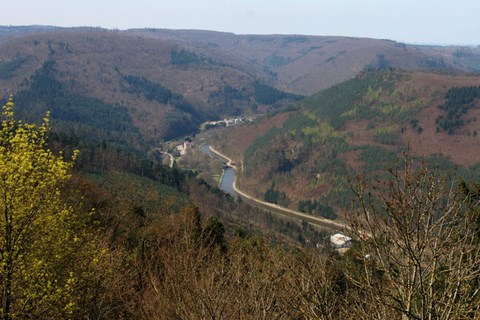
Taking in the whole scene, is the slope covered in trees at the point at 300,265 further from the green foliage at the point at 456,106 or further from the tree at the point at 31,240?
the green foliage at the point at 456,106

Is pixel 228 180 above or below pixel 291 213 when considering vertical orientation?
below

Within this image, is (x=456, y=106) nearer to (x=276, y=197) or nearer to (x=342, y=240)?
(x=276, y=197)

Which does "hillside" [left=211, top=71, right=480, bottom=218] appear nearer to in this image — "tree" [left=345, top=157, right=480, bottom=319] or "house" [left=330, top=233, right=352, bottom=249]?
"house" [left=330, top=233, right=352, bottom=249]

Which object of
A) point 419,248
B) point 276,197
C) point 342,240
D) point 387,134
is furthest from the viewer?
point 387,134

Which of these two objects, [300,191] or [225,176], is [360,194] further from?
[225,176]

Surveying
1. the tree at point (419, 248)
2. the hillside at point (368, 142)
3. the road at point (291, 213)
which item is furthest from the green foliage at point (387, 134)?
the tree at point (419, 248)

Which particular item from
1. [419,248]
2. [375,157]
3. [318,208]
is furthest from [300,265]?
[375,157]

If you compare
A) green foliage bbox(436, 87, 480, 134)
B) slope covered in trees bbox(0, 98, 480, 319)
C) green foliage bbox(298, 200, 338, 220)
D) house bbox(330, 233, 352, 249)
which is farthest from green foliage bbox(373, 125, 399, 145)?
slope covered in trees bbox(0, 98, 480, 319)
